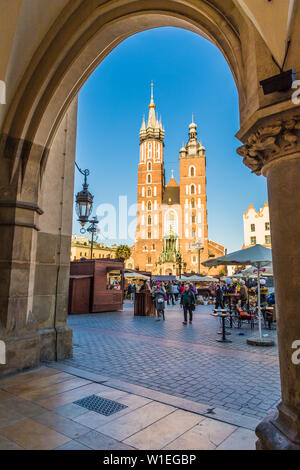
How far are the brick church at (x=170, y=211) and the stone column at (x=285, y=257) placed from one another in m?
62.1

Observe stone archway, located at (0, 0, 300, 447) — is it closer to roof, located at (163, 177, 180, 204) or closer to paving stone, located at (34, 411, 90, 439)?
paving stone, located at (34, 411, 90, 439)

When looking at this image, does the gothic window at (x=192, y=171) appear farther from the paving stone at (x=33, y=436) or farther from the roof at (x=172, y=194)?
the paving stone at (x=33, y=436)

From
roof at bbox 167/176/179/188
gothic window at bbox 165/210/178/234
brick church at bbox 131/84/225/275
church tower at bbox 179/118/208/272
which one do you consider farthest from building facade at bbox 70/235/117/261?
roof at bbox 167/176/179/188

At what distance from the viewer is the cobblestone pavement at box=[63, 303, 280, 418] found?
4.28 meters

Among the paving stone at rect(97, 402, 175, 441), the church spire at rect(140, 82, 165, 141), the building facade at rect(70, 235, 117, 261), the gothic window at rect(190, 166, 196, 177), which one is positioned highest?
the church spire at rect(140, 82, 165, 141)

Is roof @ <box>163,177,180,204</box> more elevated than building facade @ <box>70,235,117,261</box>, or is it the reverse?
roof @ <box>163,177,180,204</box>

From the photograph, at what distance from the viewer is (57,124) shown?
A: 235 inches

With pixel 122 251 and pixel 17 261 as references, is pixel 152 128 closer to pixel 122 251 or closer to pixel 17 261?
pixel 122 251

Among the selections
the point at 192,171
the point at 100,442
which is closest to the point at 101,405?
the point at 100,442

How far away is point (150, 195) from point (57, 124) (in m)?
72.1

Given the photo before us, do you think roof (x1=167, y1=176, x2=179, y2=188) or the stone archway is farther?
roof (x1=167, y1=176, x2=179, y2=188)

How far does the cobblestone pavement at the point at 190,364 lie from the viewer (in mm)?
4277
